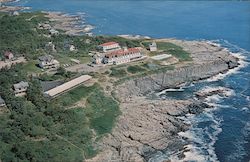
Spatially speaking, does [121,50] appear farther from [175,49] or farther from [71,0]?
[71,0]

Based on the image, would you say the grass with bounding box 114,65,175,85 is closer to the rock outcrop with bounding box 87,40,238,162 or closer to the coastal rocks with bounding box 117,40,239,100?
the coastal rocks with bounding box 117,40,239,100

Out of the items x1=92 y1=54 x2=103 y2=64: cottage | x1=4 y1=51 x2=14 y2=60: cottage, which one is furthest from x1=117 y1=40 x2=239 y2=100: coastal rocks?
x1=4 y1=51 x2=14 y2=60: cottage

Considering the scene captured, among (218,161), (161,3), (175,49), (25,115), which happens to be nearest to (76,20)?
(161,3)

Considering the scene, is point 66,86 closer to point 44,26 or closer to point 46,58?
point 46,58

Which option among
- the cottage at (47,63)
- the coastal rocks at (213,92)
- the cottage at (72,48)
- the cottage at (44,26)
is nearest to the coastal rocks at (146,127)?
the coastal rocks at (213,92)

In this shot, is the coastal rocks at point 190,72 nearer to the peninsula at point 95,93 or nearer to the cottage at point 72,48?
the peninsula at point 95,93
